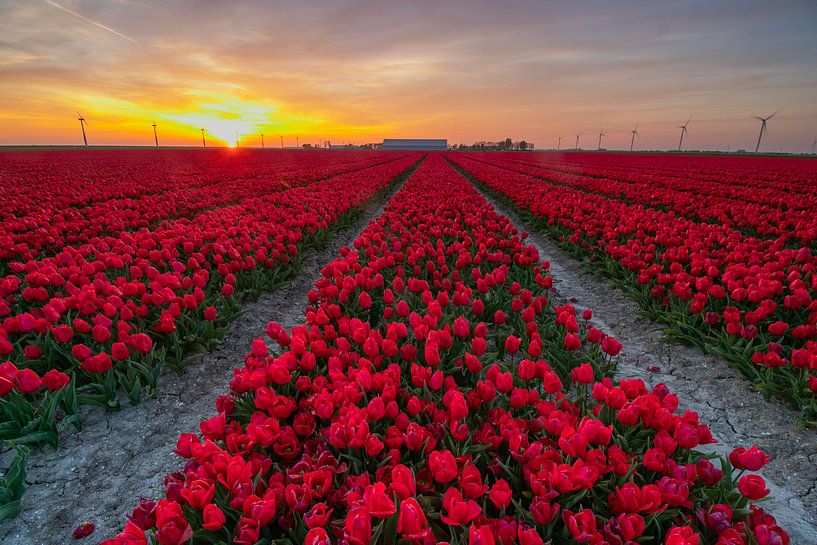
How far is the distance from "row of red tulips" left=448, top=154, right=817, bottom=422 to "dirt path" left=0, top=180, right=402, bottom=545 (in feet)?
17.8

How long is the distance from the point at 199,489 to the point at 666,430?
2492mm

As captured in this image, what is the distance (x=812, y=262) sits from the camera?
6.18 metres

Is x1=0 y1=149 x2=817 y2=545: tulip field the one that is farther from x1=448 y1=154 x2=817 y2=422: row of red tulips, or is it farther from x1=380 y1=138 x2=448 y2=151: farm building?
x1=380 y1=138 x2=448 y2=151: farm building

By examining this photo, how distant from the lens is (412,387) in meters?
3.47

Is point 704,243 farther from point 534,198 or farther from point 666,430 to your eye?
point 534,198

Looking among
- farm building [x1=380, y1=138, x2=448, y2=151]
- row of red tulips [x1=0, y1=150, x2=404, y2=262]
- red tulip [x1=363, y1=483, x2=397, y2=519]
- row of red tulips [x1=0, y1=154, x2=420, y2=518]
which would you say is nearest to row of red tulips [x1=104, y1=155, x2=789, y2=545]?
red tulip [x1=363, y1=483, x2=397, y2=519]

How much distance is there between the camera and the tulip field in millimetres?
1910

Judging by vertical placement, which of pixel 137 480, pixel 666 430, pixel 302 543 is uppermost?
pixel 666 430

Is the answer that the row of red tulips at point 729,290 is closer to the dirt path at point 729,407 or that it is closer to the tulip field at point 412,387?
the tulip field at point 412,387

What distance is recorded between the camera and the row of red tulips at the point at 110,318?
11.2 ft

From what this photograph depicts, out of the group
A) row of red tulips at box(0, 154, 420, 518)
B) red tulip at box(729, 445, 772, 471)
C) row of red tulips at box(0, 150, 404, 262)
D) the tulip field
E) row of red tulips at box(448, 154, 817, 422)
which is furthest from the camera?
row of red tulips at box(0, 150, 404, 262)

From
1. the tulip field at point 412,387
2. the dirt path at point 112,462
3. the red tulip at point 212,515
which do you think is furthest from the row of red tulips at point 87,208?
the red tulip at point 212,515

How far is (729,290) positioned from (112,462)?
6.75 metres

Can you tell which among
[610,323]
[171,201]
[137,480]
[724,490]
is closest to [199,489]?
[137,480]
